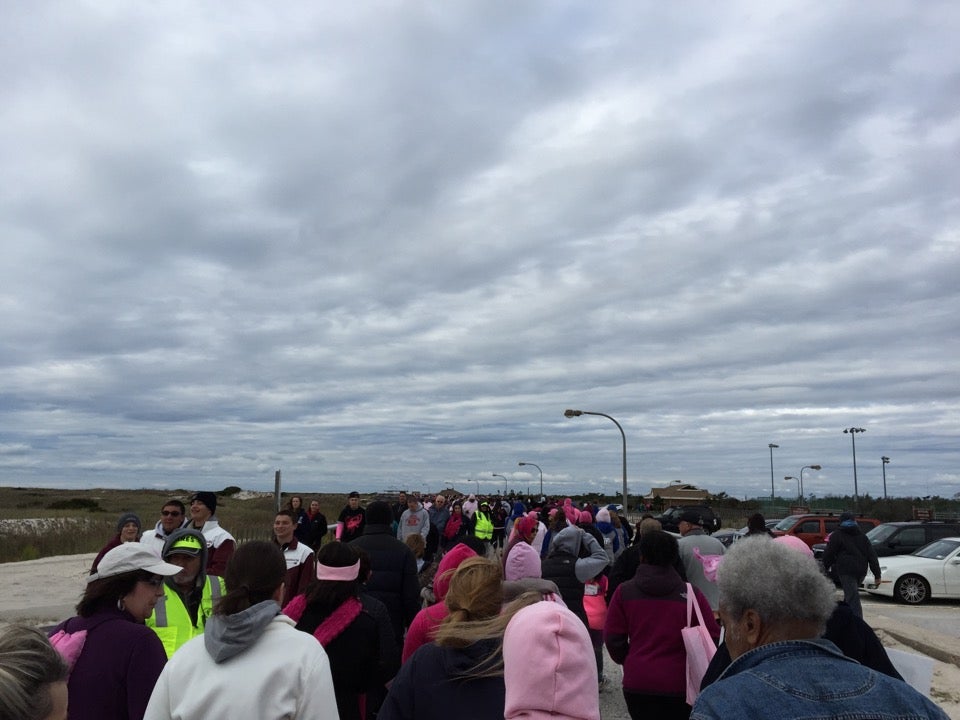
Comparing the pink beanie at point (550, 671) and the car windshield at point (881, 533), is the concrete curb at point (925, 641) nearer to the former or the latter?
the car windshield at point (881, 533)

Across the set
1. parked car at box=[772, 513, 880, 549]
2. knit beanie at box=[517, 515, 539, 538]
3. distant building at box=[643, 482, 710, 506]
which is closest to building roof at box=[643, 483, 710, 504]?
distant building at box=[643, 482, 710, 506]

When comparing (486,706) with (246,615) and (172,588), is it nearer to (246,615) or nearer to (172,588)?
(246,615)

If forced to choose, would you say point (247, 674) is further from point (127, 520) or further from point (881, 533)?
point (881, 533)

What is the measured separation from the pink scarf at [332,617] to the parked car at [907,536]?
20.5m

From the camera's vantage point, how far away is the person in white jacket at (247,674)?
3012 mm

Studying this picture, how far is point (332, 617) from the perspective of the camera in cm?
435

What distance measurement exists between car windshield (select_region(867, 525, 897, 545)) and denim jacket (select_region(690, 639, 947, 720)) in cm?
2275

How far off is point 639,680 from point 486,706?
7.22ft

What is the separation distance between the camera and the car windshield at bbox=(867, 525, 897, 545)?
886 inches

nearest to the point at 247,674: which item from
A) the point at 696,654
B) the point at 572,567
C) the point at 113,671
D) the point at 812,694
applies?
the point at 113,671

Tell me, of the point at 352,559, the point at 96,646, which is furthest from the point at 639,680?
the point at 96,646

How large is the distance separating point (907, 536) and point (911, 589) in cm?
379

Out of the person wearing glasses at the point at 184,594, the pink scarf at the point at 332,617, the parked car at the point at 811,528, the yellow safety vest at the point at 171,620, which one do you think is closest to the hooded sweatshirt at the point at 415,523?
the person wearing glasses at the point at 184,594

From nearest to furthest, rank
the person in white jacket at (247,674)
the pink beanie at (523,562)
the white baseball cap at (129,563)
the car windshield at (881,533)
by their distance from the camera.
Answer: the person in white jacket at (247,674) → the white baseball cap at (129,563) → the pink beanie at (523,562) → the car windshield at (881,533)
